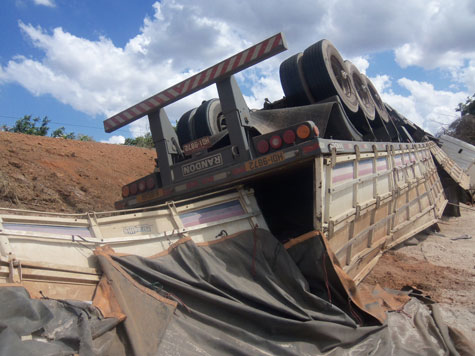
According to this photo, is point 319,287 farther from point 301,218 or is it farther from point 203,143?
point 203,143

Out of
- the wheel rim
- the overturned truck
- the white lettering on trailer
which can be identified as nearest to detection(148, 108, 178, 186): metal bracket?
the overturned truck

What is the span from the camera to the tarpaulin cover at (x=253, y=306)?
2.45 metres

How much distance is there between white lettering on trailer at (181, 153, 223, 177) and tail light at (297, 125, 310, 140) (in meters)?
0.92

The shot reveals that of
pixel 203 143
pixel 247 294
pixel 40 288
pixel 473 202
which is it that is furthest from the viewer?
pixel 473 202

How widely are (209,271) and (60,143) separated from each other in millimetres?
11233

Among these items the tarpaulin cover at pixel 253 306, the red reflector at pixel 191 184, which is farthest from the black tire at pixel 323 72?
the tarpaulin cover at pixel 253 306

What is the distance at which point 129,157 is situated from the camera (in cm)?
1461

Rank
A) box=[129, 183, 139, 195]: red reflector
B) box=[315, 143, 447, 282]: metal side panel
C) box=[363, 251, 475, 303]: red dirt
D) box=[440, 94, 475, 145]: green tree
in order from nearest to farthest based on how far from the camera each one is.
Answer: box=[315, 143, 447, 282]: metal side panel < box=[363, 251, 475, 303]: red dirt < box=[129, 183, 139, 195]: red reflector < box=[440, 94, 475, 145]: green tree

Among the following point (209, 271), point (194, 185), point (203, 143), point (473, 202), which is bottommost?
point (473, 202)

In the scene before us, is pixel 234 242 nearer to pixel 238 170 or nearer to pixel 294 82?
pixel 238 170

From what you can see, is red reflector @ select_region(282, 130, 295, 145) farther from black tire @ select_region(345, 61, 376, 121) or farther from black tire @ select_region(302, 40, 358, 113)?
black tire @ select_region(345, 61, 376, 121)

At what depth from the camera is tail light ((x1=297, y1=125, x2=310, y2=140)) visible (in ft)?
12.1

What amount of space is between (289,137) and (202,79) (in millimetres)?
1136


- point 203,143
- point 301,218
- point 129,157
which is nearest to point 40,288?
point 203,143
